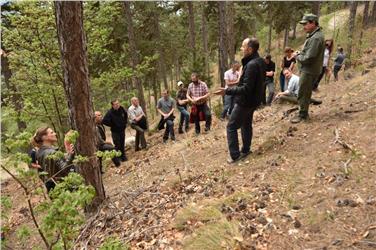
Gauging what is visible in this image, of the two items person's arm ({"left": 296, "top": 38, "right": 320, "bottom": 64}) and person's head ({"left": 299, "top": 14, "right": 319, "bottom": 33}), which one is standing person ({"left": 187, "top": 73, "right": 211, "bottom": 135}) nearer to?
person's arm ({"left": 296, "top": 38, "right": 320, "bottom": 64})

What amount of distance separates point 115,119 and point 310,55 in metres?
6.44

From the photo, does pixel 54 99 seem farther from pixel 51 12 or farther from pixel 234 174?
pixel 234 174

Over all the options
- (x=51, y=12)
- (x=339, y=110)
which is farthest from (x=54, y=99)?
(x=339, y=110)

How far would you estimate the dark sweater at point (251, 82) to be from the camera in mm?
6391

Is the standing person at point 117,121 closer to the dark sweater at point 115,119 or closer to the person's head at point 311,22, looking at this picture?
the dark sweater at point 115,119

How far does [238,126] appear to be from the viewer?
6777 mm

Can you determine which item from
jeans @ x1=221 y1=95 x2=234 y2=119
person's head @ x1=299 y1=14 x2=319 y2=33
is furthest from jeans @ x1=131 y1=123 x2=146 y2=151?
person's head @ x1=299 y1=14 x2=319 y2=33

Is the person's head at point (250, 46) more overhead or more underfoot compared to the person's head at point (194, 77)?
more overhead

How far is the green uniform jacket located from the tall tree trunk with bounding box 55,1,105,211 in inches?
162

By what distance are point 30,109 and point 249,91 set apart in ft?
27.7

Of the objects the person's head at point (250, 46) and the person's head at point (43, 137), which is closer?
the person's head at point (43, 137)

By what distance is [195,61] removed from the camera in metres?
19.8

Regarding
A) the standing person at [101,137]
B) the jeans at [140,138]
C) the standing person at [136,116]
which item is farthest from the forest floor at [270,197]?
the jeans at [140,138]

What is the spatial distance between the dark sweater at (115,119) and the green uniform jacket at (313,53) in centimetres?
611
